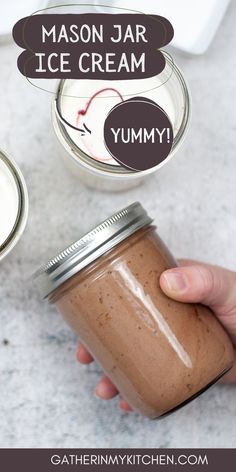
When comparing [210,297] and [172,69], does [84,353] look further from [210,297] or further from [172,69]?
[172,69]

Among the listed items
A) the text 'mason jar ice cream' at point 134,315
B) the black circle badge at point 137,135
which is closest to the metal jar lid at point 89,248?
the text 'mason jar ice cream' at point 134,315

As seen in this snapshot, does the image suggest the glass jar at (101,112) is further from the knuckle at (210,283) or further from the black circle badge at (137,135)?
the knuckle at (210,283)

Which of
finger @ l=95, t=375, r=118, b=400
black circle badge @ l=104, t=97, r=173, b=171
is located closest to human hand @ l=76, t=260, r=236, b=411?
finger @ l=95, t=375, r=118, b=400

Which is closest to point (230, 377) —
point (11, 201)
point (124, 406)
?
point (124, 406)

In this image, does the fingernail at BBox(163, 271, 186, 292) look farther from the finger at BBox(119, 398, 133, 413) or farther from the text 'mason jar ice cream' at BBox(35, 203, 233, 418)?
the finger at BBox(119, 398, 133, 413)
